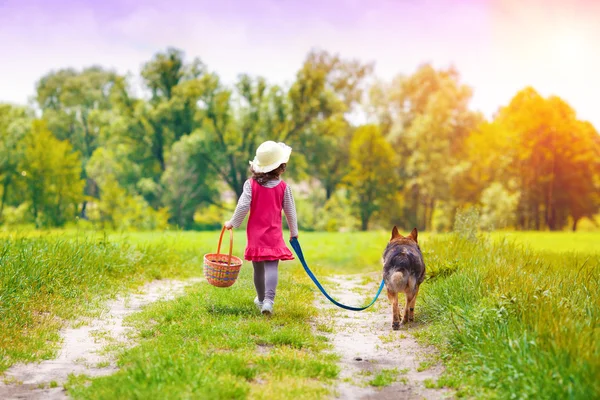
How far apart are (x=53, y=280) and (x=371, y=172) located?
38.2 metres

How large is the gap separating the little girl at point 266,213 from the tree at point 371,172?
126 ft

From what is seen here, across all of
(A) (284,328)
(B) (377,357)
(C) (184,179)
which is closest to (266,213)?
(A) (284,328)

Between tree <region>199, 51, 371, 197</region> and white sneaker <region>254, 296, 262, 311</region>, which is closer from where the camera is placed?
white sneaker <region>254, 296, 262, 311</region>

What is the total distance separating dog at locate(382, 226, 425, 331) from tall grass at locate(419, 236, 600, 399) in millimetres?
428

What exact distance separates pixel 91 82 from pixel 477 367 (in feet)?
185

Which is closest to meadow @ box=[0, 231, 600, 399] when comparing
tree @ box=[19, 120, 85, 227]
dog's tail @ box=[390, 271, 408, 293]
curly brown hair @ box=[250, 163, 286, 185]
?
dog's tail @ box=[390, 271, 408, 293]

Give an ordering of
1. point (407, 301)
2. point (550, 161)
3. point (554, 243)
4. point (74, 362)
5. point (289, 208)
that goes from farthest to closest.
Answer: point (550, 161) < point (554, 243) < point (289, 208) < point (407, 301) < point (74, 362)

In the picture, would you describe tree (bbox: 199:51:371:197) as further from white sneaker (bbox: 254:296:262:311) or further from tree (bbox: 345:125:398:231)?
white sneaker (bbox: 254:296:262:311)

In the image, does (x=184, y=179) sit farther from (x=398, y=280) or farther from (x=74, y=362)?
(x=74, y=362)

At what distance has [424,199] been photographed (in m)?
49.6

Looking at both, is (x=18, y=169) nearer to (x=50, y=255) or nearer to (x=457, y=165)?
(x=457, y=165)

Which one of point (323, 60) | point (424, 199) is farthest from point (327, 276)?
point (323, 60)

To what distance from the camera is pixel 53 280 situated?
30.2 feet

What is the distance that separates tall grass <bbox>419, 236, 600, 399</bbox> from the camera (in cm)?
Answer: 461
